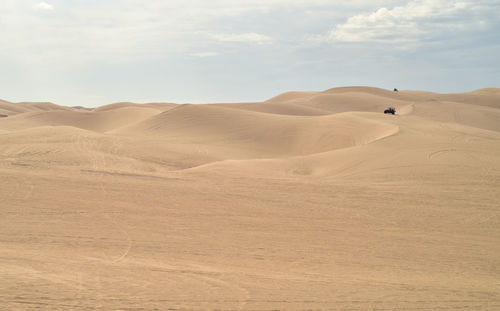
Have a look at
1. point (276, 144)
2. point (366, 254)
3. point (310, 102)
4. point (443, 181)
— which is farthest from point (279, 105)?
point (366, 254)

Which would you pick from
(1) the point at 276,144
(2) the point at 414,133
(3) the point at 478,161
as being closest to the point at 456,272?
(3) the point at 478,161

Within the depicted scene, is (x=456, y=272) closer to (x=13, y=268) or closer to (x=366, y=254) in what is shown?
(x=366, y=254)

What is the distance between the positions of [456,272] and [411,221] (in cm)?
277

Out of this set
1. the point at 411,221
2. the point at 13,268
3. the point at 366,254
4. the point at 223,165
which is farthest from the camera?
the point at 223,165

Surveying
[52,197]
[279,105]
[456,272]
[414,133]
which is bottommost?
[456,272]

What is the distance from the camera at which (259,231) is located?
884 cm

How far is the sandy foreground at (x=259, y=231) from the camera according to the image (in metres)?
5.54

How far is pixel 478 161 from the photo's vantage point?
1409 cm

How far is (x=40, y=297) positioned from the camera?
4977 millimetres

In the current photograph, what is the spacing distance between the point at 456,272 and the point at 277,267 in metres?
2.93

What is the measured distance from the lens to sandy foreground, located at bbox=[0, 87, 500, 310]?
5543 mm

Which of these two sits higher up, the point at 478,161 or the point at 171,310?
the point at 478,161

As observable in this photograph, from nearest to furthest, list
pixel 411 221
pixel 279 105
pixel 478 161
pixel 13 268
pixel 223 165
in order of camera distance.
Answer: pixel 13 268
pixel 411 221
pixel 478 161
pixel 223 165
pixel 279 105

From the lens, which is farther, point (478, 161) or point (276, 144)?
point (276, 144)
